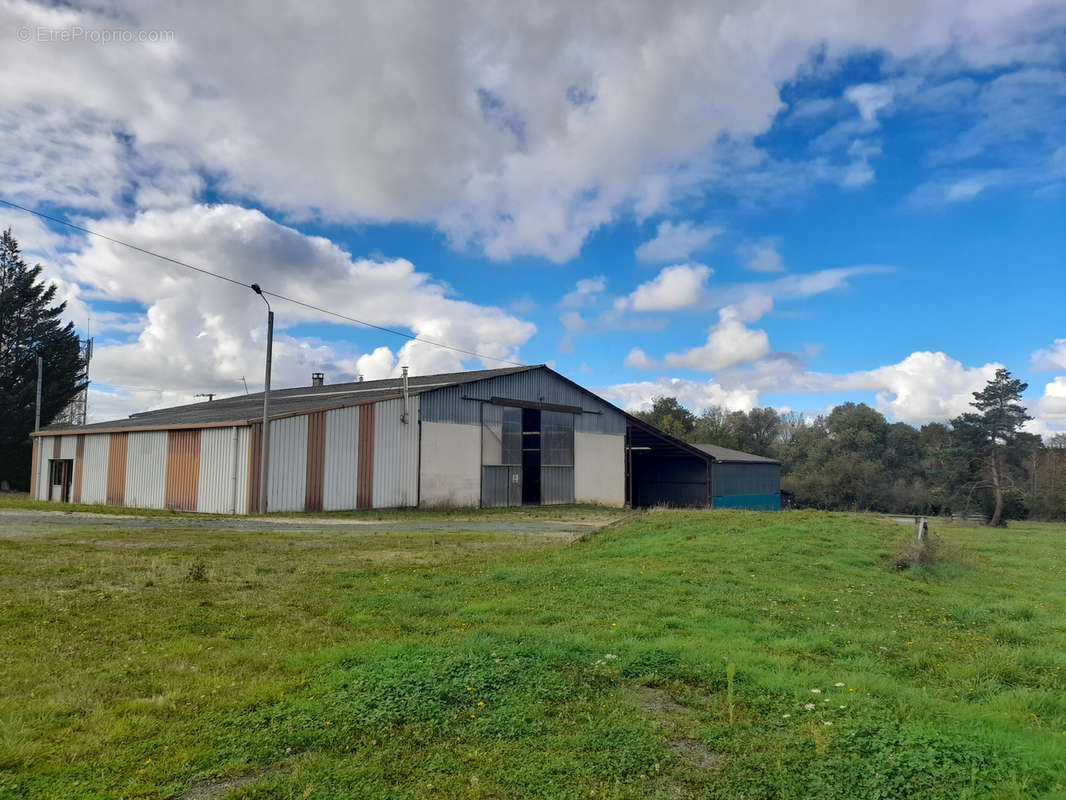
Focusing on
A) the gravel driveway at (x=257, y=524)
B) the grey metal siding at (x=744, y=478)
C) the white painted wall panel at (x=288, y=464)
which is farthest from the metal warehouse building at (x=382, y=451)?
the gravel driveway at (x=257, y=524)

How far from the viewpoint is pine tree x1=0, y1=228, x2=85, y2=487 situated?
149 ft

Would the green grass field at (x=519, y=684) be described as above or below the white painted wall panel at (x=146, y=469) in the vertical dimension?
below

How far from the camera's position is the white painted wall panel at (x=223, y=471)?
2606 centimetres

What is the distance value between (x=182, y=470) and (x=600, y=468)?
21521 mm

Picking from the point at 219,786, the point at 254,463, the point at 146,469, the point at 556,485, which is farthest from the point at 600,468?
the point at 219,786

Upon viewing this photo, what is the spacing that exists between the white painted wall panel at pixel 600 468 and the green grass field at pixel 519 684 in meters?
27.2

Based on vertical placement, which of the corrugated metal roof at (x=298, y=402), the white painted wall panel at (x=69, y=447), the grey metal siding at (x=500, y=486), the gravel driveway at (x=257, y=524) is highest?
the corrugated metal roof at (x=298, y=402)

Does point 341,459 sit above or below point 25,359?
below

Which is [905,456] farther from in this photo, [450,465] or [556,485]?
[450,465]

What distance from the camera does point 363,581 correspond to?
421 inches

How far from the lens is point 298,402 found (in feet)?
120

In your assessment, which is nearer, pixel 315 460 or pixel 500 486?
pixel 315 460

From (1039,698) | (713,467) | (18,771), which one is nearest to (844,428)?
(713,467)

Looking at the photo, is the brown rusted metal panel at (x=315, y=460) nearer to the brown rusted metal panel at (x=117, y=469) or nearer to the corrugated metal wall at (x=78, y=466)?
the brown rusted metal panel at (x=117, y=469)
